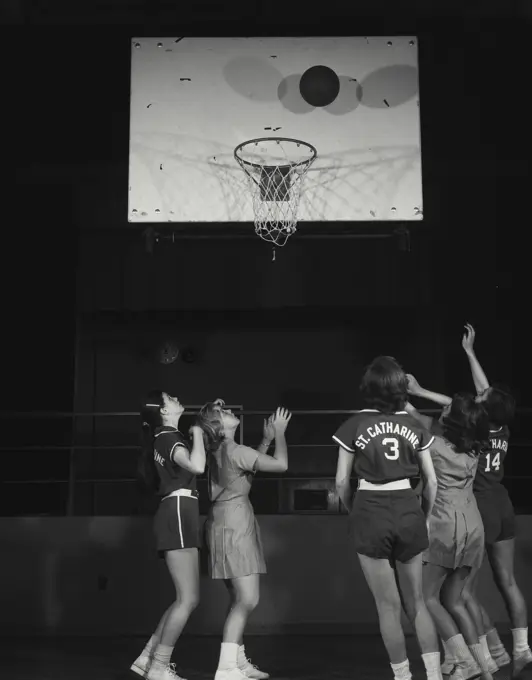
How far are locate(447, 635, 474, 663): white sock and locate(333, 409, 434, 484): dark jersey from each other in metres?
0.98

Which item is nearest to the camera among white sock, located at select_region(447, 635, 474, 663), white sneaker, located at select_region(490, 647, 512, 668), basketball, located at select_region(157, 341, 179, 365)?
white sock, located at select_region(447, 635, 474, 663)

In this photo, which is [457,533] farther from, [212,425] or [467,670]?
[212,425]

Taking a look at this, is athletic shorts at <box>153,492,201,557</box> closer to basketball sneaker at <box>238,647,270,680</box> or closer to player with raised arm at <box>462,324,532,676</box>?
basketball sneaker at <box>238,647,270,680</box>

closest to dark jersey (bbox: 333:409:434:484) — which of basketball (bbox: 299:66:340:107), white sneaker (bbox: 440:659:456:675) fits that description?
white sneaker (bbox: 440:659:456:675)

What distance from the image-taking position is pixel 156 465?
4617mm

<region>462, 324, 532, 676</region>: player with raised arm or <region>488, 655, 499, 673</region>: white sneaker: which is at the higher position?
<region>462, 324, 532, 676</region>: player with raised arm

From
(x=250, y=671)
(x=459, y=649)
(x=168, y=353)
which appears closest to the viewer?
(x=459, y=649)

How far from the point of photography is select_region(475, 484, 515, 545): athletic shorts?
4.58 meters

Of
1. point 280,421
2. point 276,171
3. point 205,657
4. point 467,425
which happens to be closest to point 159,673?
point 205,657

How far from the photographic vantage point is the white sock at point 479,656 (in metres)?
4.13

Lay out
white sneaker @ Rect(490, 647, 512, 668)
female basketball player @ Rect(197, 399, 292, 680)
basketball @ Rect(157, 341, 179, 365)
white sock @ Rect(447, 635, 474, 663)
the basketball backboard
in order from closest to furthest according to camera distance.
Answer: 1. white sock @ Rect(447, 635, 474, 663)
2. female basketball player @ Rect(197, 399, 292, 680)
3. white sneaker @ Rect(490, 647, 512, 668)
4. the basketball backboard
5. basketball @ Rect(157, 341, 179, 365)

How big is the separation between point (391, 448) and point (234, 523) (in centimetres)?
116

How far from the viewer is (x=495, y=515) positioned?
15.1 feet

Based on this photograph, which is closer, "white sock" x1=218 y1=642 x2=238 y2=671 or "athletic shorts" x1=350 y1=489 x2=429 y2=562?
"athletic shorts" x1=350 y1=489 x2=429 y2=562
